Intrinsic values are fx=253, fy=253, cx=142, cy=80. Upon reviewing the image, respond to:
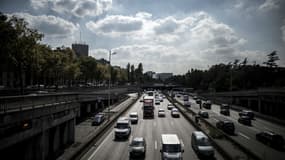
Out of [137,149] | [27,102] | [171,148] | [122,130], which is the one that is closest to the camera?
[27,102]

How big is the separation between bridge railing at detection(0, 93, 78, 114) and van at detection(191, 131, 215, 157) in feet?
49.2

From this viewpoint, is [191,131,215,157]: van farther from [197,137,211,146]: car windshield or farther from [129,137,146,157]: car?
[129,137,146,157]: car

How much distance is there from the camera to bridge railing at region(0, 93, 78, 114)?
55.2 feet

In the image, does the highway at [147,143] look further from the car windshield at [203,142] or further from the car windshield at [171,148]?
the car windshield at [171,148]

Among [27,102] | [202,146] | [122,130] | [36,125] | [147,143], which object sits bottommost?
[147,143]

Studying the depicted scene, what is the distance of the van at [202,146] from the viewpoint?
24.0 meters

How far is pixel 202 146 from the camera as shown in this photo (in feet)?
81.6

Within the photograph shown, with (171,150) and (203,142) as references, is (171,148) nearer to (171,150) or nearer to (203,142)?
(171,150)

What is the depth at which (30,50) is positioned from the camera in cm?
3762

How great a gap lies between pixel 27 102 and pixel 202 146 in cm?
1645

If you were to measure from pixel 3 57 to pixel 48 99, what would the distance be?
15230 millimetres

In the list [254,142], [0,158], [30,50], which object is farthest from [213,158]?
[30,50]

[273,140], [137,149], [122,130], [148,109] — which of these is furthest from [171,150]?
[148,109]

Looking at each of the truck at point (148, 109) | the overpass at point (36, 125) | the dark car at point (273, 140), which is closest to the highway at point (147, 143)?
the overpass at point (36, 125)
